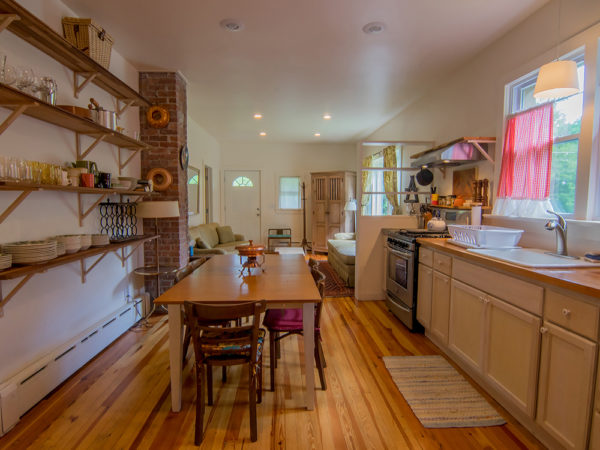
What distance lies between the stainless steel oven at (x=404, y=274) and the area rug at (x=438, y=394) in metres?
0.57

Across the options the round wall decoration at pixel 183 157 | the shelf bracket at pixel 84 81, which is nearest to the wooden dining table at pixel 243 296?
the shelf bracket at pixel 84 81

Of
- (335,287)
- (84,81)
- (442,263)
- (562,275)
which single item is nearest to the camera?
(562,275)

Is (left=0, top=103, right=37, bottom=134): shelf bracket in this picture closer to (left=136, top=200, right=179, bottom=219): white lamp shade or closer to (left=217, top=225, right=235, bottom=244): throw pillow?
(left=136, top=200, right=179, bottom=219): white lamp shade

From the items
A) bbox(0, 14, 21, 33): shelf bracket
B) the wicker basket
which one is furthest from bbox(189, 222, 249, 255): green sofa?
bbox(0, 14, 21, 33): shelf bracket

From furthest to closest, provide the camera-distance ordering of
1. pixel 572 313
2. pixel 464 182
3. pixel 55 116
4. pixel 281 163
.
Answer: pixel 281 163 < pixel 464 182 < pixel 55 116 < pixel 572 313

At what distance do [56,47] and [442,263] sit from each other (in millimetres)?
3145

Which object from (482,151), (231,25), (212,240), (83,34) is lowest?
(212,240)

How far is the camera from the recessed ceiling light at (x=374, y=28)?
250 cm

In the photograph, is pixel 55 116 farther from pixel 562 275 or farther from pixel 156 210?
pixel 562 275

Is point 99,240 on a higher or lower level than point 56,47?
lower

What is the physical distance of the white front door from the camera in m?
7.90

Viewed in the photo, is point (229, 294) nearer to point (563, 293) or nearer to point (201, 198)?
point (563, 293)

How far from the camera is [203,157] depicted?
6.28 m

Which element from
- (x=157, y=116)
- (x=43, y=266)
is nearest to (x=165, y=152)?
(x=157, y=116)
